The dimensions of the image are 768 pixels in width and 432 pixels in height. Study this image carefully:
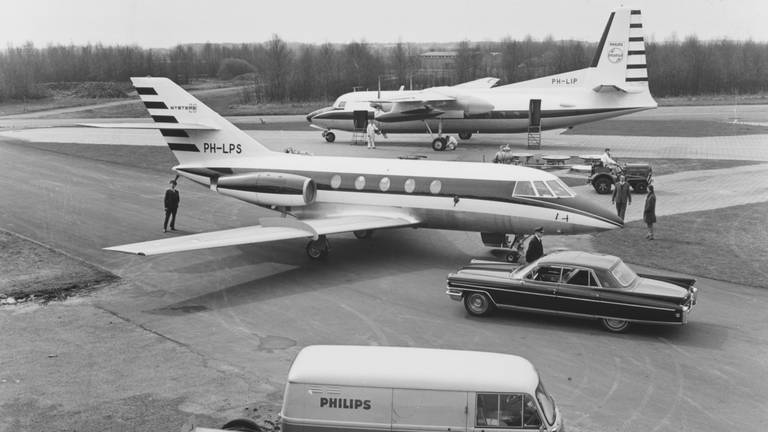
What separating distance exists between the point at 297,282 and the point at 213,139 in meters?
8.36

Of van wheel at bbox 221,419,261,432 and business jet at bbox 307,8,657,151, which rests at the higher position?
business jet at bbox 307,8,657,151

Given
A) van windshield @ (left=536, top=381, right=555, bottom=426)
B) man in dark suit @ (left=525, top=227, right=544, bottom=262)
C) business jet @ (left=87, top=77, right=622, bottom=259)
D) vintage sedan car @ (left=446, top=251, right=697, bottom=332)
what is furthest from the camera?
business jet @ (left=87, top=77, right=622, bottom=259)

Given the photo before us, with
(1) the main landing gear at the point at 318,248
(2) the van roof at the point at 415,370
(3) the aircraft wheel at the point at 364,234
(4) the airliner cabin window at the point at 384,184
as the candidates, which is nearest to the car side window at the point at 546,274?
(2) the van roof at the point at 415,370

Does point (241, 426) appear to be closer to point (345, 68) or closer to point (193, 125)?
point (193, 125)

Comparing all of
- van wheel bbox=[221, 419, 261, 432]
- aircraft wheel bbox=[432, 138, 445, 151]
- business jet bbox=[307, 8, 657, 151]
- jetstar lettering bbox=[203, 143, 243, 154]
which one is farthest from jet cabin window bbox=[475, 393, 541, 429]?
aircraft wheel bbox=[432, 138, 445, 151]

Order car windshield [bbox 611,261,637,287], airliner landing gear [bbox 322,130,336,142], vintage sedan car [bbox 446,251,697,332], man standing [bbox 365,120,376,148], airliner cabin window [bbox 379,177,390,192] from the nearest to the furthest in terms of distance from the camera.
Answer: vintage sedan car [bbox 446,251,697,332] < car windshield [bbox 611,261,637,287] < airliner cabin window [bbox 379,177,390,192] < man standing [bbox 365,120,376,148] < airliner landing gear [bbox 322,130,336,142]

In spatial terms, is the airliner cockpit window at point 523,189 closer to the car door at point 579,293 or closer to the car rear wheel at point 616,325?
the car door at point 579,293

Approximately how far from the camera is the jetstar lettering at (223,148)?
26.0 metres

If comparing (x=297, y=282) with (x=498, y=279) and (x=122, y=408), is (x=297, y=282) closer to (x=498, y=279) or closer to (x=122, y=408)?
(x=498, y=279)

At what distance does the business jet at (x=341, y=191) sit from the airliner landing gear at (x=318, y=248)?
0.03m

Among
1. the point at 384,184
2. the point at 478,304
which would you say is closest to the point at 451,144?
the point at 384,184

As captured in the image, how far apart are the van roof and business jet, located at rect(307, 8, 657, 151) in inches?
1536

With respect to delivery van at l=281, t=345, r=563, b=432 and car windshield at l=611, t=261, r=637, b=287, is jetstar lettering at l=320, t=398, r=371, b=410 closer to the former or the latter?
delivery van at l=281, t=345, r=563, b=432

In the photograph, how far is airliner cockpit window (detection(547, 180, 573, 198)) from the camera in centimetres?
2111
